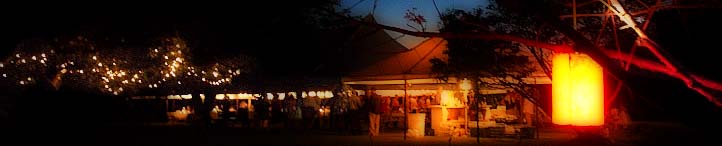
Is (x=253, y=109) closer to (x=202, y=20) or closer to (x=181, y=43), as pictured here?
(x=181, y=43)

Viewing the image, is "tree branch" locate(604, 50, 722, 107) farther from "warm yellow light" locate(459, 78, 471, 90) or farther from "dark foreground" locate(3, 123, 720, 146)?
"warm yellow light" locate(459, 78, 471, 90)

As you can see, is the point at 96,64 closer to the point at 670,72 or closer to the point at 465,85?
the point at 465,85

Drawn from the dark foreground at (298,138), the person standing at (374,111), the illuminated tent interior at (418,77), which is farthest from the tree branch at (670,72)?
the person standing at (374,111)

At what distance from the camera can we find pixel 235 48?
22.0 m

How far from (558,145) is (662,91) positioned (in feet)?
26.1

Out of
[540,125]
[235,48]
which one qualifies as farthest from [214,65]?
[540,125]

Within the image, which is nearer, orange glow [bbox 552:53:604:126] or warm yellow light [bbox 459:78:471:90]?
orange glow [bbox 552:53:604:126]

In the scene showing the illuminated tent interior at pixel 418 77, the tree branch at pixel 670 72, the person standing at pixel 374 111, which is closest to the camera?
the tree branch at pixel 670 72

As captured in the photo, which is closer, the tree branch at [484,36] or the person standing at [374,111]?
the tree branch at [484,36]

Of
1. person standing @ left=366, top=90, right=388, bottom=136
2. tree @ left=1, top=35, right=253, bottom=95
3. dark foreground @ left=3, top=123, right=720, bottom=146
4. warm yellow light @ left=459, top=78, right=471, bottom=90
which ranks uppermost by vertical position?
tree @ left=1, top=35, right=253, bottom=95

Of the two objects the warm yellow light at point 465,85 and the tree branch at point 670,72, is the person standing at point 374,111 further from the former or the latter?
the tree branch at point 670,72


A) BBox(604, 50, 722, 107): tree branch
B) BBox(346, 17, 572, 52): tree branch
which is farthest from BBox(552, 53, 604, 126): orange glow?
BBox(604, 50, 722, 107): tree branch

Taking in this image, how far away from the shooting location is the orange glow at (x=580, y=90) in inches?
275

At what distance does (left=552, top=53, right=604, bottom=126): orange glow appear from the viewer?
6.98 meters
